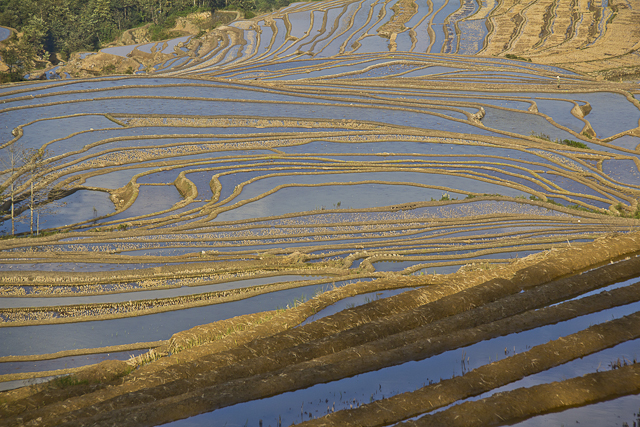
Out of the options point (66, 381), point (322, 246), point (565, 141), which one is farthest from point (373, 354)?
point (565, 141)

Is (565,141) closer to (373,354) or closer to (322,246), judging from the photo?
(322,246)

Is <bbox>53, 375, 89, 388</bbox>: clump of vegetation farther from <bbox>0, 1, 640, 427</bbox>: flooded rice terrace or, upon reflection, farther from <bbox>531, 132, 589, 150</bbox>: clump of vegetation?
<bbox>531, 132, 589, 150</bbox>: clump of vegetation

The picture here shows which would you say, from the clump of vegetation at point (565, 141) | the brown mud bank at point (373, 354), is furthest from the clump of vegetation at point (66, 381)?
the clump of vegetation at point (565, 141)

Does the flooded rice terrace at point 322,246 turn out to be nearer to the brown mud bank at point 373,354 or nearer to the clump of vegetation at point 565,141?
the brown mud bank at point 373,354

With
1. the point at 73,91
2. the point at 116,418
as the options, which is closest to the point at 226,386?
the point at 116,418

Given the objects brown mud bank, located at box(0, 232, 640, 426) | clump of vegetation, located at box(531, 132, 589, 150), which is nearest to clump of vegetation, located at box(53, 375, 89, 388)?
brown mud bank, located at box(0, 232, 640, 426)
